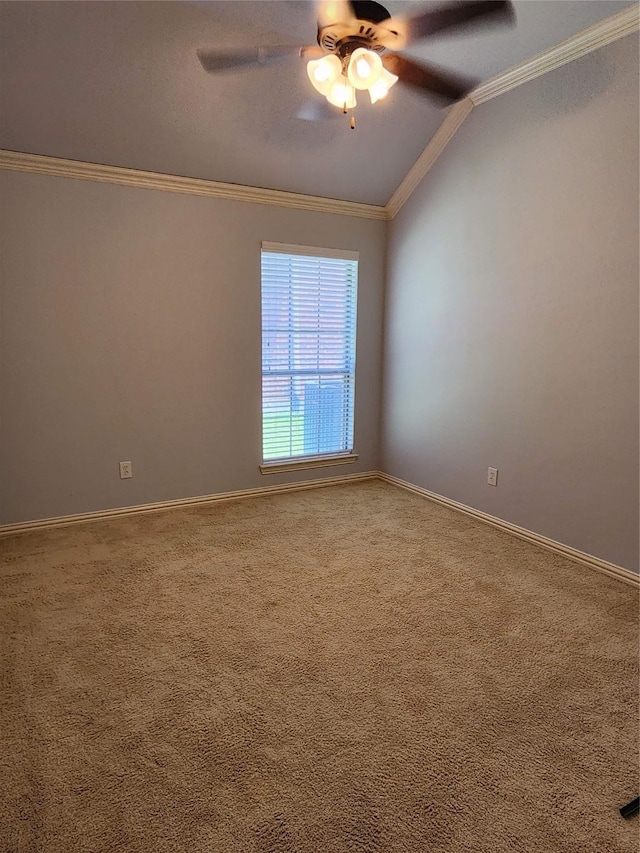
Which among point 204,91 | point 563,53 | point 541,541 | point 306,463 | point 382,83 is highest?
point 563,53

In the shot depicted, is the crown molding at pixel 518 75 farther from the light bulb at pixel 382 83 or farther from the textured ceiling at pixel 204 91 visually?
the light bulb at pixel 382 83

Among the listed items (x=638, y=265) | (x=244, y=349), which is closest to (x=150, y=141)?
(x=244, y=349)

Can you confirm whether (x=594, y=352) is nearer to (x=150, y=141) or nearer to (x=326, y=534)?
(x=326, y=534)

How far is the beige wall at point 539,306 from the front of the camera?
2537mm

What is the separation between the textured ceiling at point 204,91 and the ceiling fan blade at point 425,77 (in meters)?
0.26

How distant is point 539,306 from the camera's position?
9.66 feet

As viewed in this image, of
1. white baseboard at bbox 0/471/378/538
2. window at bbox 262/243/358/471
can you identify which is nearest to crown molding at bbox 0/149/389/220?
window at bbox 262/243/358/471

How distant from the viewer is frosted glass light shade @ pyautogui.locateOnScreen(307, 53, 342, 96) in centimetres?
190

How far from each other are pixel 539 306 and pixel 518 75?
132 centimetres

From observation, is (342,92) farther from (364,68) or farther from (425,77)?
(425,77)

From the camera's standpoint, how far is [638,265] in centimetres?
245

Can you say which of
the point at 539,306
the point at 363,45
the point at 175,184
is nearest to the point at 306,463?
the point at 539,306

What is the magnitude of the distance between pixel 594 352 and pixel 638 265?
47cm

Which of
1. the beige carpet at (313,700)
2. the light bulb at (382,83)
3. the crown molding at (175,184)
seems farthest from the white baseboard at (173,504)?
the light bulb at (382,83)
